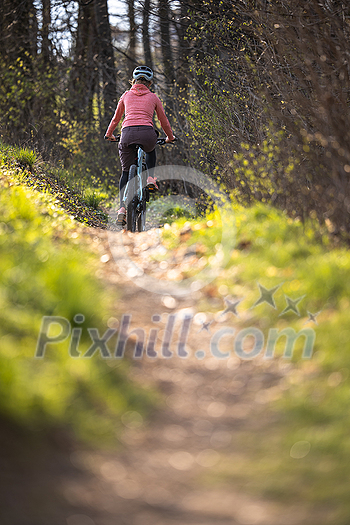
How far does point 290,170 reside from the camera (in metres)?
5.08

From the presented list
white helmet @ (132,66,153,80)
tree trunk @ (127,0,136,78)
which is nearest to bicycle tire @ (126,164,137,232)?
white helmet @ (132,66,153,80)

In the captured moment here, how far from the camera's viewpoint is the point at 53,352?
286 centimetres

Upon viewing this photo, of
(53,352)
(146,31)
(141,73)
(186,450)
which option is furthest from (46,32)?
(186,450)

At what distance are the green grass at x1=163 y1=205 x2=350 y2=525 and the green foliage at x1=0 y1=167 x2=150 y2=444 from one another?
71 centimetres

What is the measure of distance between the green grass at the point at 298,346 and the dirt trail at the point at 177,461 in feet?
0.28

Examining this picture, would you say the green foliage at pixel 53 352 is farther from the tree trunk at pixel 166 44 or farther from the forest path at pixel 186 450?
the tree trunk at pixel 166 44

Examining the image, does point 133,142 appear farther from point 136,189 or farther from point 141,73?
A: point 141,73

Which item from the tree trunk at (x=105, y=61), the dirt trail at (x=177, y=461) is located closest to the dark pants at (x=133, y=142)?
the dirt trail at (x=177, y=461)

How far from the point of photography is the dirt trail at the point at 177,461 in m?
1.92

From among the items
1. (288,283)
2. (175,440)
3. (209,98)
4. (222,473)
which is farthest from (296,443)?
(209,98)

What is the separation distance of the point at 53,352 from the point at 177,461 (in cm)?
101

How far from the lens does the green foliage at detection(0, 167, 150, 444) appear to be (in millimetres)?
2424

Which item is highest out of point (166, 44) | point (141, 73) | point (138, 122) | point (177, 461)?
point (166, 44)

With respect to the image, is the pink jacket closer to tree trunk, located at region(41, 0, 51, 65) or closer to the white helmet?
the white helmet
